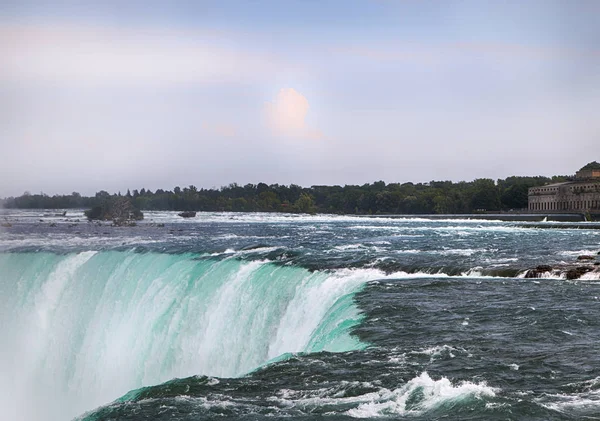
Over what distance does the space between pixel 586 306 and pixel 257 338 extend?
10513 mm

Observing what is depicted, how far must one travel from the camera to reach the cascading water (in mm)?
23672

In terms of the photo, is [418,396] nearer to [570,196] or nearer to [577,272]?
[577,272]

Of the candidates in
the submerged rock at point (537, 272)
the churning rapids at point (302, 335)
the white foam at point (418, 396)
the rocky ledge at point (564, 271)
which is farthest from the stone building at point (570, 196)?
the white foam at point (418, 396)

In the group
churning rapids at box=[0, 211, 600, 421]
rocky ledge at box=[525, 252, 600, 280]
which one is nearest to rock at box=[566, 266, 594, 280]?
rocky ledge at box=[525, 252, 600, 280]

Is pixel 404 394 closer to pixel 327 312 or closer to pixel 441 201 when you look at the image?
pixel 327 312

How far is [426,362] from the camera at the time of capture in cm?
1546

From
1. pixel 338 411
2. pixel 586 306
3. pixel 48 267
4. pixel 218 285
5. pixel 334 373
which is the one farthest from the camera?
pixel 48 267

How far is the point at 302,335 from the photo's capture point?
21750mm

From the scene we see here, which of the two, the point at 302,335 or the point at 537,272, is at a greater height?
the point at 537,272

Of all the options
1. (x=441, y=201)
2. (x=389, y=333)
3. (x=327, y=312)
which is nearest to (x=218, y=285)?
(x=327, y=312)

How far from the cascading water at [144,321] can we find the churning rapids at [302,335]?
0.08 metres

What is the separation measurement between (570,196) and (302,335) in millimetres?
126108

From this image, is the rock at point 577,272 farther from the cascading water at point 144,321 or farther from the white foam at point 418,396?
the white foam at point 418,396

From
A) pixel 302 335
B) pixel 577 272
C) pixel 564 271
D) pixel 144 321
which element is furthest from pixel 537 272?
pixel 144 321
